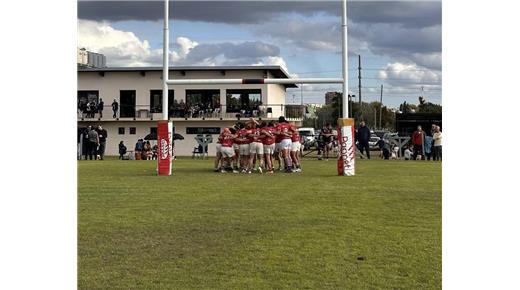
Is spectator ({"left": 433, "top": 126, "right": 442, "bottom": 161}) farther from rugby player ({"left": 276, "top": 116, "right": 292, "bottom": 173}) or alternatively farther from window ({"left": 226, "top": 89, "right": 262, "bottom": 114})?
window ({"left": 226, "top": 89, "right": 262, "bottom": 114})

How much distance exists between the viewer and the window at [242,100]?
4578 centimetres

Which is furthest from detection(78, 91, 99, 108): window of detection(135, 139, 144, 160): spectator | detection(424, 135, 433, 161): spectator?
detection(424, 135, 433, 161): spectator

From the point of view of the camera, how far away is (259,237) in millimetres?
8094

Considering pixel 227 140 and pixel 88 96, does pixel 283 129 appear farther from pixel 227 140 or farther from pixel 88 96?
pixel 88 96

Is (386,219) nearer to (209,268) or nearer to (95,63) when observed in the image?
(209,268)

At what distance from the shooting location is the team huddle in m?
19.6

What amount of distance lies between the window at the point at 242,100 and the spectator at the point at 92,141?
15.8 metres

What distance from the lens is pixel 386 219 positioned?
9.55 m

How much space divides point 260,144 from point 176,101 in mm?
27840

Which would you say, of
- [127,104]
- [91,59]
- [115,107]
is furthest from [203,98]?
[91,59]

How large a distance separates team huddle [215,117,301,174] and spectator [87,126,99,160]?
1174 centimetres

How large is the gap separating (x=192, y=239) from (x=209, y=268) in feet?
5.01

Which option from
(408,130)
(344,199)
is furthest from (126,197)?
(408,130)

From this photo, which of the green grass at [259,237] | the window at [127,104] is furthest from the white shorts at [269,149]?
the window at [127,104]
